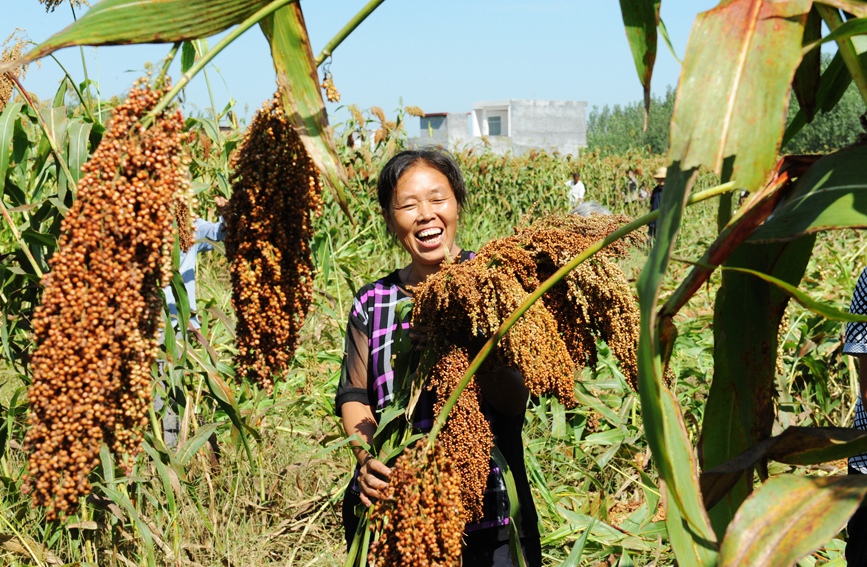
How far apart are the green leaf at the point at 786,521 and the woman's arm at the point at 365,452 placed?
895 mm

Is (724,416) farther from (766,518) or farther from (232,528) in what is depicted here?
(232,528)

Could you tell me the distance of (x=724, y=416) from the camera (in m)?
1.20

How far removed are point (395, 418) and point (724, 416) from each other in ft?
3.00

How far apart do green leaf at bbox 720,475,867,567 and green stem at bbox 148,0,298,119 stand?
714 mm

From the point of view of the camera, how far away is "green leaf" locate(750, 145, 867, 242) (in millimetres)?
938

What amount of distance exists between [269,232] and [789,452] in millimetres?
723

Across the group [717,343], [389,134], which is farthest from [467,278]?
[389,134]

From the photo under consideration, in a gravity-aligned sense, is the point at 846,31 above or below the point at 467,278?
above

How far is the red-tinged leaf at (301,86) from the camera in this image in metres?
0.97

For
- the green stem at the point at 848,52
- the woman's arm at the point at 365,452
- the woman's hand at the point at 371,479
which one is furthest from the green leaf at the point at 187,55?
the green stem at the point at 848,52

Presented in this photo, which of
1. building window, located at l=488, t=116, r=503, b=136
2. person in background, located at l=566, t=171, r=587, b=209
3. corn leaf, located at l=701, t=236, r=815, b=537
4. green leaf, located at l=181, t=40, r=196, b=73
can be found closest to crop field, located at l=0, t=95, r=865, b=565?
corn leaf, located at l=701, t=236, r=815, b=537

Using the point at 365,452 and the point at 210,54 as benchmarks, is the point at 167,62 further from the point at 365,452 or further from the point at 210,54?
the point at 365,452

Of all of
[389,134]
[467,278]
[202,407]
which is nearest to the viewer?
[467,278]

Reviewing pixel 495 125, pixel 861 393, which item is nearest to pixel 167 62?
pixel 861 393
